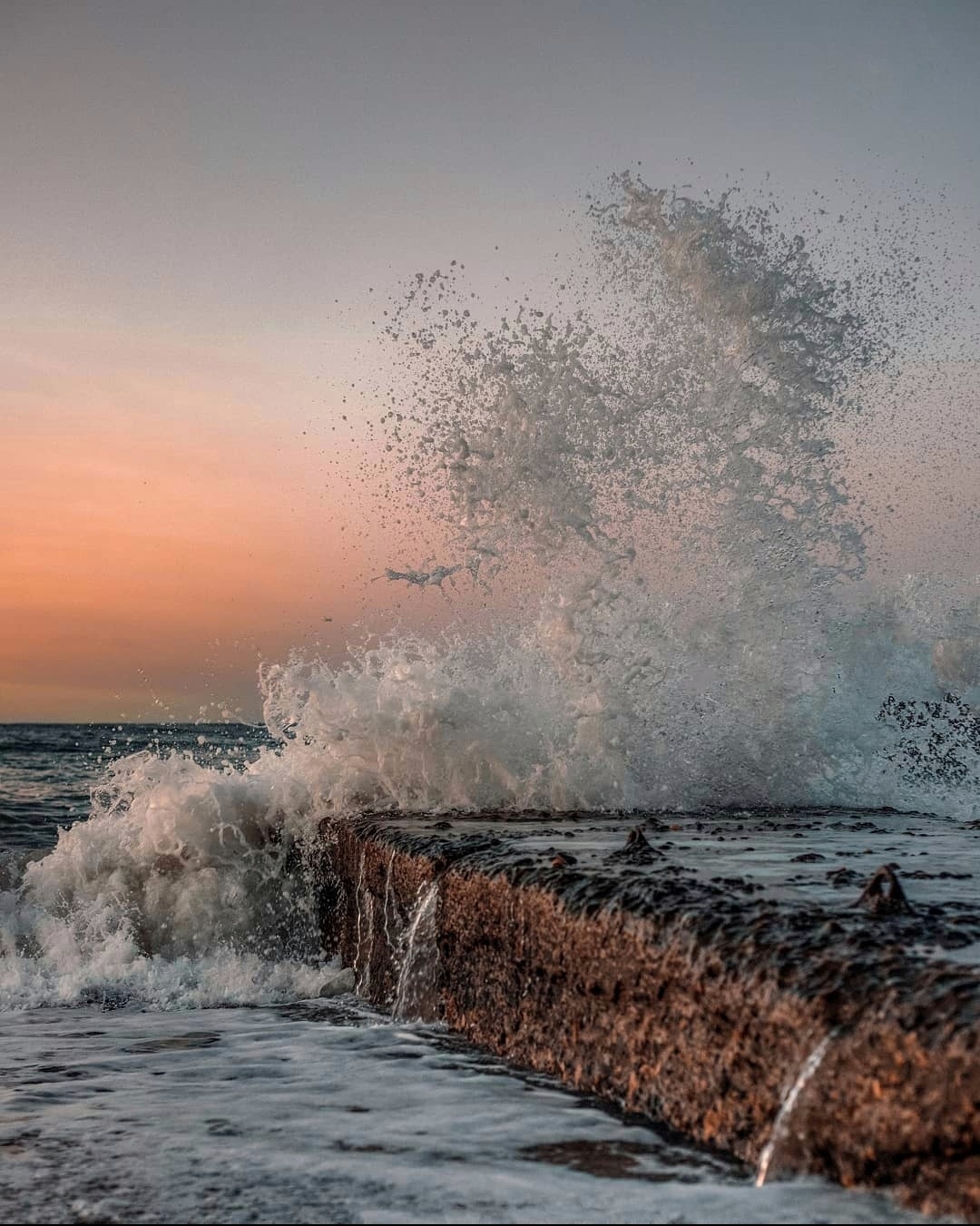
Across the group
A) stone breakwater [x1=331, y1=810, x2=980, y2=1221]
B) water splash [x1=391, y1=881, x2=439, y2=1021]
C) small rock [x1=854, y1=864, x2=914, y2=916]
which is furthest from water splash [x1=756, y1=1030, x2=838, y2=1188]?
water splash [x1=391, y1=881, x2=439, y2=1021]

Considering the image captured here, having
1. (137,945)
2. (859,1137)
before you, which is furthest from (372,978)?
(859,1137)

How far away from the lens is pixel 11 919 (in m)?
6.30

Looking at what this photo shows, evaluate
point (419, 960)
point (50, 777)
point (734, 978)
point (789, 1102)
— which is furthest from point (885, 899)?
point (50, 777)

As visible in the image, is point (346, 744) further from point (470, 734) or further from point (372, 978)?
point (372, 978)

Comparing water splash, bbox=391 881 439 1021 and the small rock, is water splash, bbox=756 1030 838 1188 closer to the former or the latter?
the small rock

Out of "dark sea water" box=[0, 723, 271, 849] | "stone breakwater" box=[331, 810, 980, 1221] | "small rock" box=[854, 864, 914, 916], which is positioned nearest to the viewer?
"stone breakwater" box=[331, 810, 980, 1221]

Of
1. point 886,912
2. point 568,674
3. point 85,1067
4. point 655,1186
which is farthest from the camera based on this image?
point 568,674

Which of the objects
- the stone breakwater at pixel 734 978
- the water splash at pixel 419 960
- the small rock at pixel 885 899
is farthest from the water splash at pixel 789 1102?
the water splash at pixel 419 960

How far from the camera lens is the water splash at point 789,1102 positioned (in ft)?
6.52

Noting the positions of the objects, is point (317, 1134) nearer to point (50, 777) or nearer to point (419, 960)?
point (419, 960)

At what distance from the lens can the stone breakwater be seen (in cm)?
183

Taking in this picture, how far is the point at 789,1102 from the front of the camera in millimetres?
2033

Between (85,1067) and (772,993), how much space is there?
2346 millimetres

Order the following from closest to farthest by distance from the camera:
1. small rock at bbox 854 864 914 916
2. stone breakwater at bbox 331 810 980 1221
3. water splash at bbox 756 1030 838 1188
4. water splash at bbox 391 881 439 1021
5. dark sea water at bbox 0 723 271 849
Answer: stone breakwater at bbox 331 810 980 1221, water splash at bbox 756 1030 838 1188, small rock at bbox 854 864 914 916, water splash at bbox 391 881 439 1021, dark sea water at bbox 0 723 271 849
